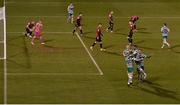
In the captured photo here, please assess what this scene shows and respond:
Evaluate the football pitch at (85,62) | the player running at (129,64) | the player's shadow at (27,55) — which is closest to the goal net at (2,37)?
the football pitch at (85,62)

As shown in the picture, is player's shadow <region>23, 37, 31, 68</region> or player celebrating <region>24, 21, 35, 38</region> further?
player celebrating <region>24, 21, 35, 38</region>

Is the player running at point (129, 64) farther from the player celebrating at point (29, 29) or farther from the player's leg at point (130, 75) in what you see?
the player celebrating at point (29, 29)

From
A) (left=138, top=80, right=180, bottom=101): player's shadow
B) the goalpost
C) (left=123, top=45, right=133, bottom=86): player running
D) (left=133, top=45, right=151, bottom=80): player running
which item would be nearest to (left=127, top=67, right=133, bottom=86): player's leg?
(left=123, top=45, right=133, bottom=86): player running

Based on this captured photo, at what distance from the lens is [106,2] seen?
62.7 meters

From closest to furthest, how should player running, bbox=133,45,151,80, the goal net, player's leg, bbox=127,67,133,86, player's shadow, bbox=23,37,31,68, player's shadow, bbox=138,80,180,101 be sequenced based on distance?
player's shadow, bbox=138,80,180,101
player's leg, bbox=127,67,133,86
player running, bbox=133,45,151,80
player's shadow, bbox=23,37,31,68
the goal net

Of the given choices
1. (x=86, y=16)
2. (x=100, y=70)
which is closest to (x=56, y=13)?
(x=86, y=16)

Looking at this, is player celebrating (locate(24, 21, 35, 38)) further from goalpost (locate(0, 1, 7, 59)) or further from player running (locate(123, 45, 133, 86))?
player running (locate(123, 45, 133, 86))

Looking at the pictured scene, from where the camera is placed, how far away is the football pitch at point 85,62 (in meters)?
28.7

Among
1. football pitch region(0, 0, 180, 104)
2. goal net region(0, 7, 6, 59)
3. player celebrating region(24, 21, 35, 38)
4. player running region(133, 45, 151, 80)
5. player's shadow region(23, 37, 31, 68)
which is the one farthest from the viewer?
player celebrating region(24, 21, 35, 38)

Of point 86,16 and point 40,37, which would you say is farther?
point 86,16

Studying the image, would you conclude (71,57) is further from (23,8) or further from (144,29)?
(23,8)

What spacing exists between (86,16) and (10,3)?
1072cm

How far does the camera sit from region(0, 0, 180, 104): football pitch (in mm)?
28719

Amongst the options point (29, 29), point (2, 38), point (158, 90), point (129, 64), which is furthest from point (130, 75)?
point (29, 29)
